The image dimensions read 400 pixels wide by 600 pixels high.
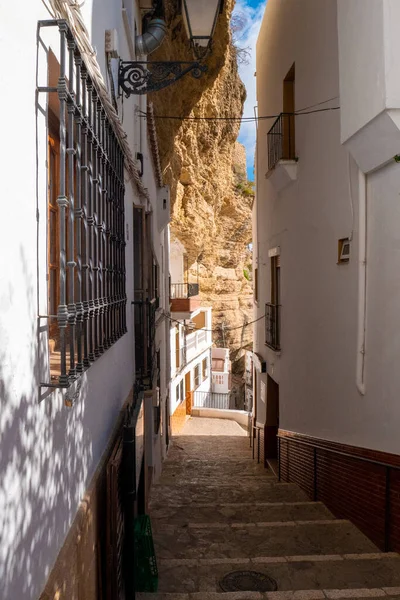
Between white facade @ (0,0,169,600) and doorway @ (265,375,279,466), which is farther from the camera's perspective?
doorway @ (265,375,279,466)

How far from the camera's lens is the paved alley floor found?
4.68 m

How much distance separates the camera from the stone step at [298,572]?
4.74 metres

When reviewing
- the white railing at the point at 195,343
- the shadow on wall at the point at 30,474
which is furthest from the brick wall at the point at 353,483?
the white railing at the point at 195,343

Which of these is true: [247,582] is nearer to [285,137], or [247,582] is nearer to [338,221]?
[338,221]

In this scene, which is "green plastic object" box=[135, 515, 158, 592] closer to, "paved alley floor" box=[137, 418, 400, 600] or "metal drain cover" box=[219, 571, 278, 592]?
"paved alley floor" box=[137, 418, 400, 600]

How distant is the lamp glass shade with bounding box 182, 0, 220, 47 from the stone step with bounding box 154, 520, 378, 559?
5128 mm

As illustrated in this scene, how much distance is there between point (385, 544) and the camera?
217 inches

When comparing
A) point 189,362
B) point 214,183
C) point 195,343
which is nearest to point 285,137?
point 189,362

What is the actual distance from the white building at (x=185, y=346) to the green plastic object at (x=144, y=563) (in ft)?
45.6

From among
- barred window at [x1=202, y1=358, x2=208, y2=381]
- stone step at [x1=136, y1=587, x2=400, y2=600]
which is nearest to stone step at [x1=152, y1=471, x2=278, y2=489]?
stone step at [x1=136, y1=587, x2=400, y2=600]

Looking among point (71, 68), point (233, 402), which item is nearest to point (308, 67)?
point (71, 68)

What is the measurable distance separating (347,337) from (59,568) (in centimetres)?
517

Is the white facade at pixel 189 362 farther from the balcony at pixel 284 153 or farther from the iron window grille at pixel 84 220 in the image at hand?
the iron window grille at pixel 84 220

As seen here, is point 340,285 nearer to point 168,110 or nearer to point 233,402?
point 168,110
